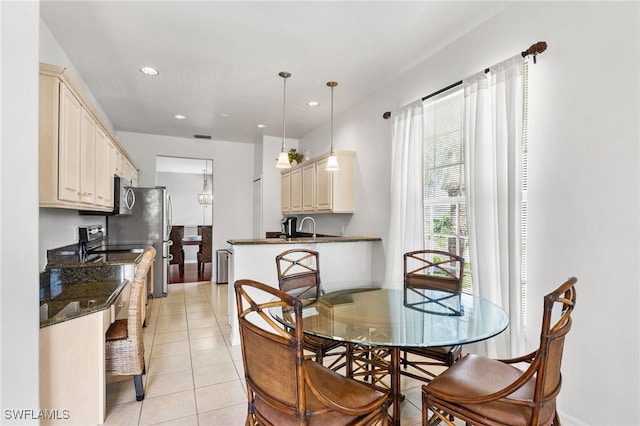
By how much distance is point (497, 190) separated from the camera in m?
2.24

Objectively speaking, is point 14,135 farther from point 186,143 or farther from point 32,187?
point 186,143

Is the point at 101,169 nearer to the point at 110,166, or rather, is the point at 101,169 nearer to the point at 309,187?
the point at 110,166

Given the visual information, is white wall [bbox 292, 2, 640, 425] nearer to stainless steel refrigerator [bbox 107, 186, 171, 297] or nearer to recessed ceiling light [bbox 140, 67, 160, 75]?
recessed ceiling light [bbox 140, 67, 160, 75]

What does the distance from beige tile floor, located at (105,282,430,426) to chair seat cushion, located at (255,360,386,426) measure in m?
0.88

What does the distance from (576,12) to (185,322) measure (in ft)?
14.7

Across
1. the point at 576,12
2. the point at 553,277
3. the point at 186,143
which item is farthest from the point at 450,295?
the point at 186,143

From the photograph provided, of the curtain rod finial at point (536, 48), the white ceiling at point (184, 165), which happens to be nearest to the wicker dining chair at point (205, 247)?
the white ceiling at point (184, 165)

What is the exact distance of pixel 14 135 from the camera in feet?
4.46

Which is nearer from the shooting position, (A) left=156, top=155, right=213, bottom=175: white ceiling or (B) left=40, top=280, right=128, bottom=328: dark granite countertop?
(B) left=40, top=280, right=128, bottom=328: dark granite countertop

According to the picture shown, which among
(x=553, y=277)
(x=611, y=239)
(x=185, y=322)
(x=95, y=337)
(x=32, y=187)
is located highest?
(x=32, y=187)

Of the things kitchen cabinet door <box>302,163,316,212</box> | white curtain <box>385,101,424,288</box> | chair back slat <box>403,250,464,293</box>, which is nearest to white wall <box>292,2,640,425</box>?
chair back slat <box>403,250,464,293</box>

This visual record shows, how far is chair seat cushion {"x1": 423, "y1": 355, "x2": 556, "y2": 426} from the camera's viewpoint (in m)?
1.23

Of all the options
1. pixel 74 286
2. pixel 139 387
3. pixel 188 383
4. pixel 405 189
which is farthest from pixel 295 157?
pixel 139 387

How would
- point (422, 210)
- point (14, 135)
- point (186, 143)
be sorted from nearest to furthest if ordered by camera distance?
point (14, 135) → point (422, 210) → point (186, 143)
